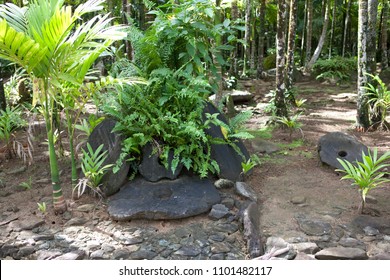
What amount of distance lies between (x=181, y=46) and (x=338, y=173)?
10.2 feet

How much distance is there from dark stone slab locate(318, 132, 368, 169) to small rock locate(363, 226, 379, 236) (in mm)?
1672

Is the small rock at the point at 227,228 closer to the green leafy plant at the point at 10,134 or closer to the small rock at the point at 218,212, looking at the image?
the small rock at the point at 218,212

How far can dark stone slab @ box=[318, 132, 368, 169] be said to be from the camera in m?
5.77

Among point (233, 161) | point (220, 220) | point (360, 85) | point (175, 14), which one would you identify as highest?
point (175, 14)

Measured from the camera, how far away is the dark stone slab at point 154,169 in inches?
191

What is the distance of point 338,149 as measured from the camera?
5.93m

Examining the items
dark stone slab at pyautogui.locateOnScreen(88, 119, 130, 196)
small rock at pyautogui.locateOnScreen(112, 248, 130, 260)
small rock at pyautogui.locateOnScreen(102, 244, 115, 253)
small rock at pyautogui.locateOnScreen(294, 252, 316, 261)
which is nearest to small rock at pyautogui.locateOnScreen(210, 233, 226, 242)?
small rock at pyautogui.locateOnScreen(294, 252, 316, 261)

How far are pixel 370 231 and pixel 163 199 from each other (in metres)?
2.40

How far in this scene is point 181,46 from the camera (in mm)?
5539

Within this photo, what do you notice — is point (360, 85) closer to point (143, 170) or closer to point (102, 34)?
point (143, 170)

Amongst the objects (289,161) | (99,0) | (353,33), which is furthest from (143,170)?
(353,33)

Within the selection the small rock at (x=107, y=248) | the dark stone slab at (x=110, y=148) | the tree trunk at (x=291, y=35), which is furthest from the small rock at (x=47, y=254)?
the tree trunk at (x=291, y=35)

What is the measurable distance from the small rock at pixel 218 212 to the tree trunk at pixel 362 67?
184 inches

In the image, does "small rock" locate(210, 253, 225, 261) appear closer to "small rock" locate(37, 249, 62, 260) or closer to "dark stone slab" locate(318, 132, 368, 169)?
"small rock" locate(37, 249, 62, 260)
